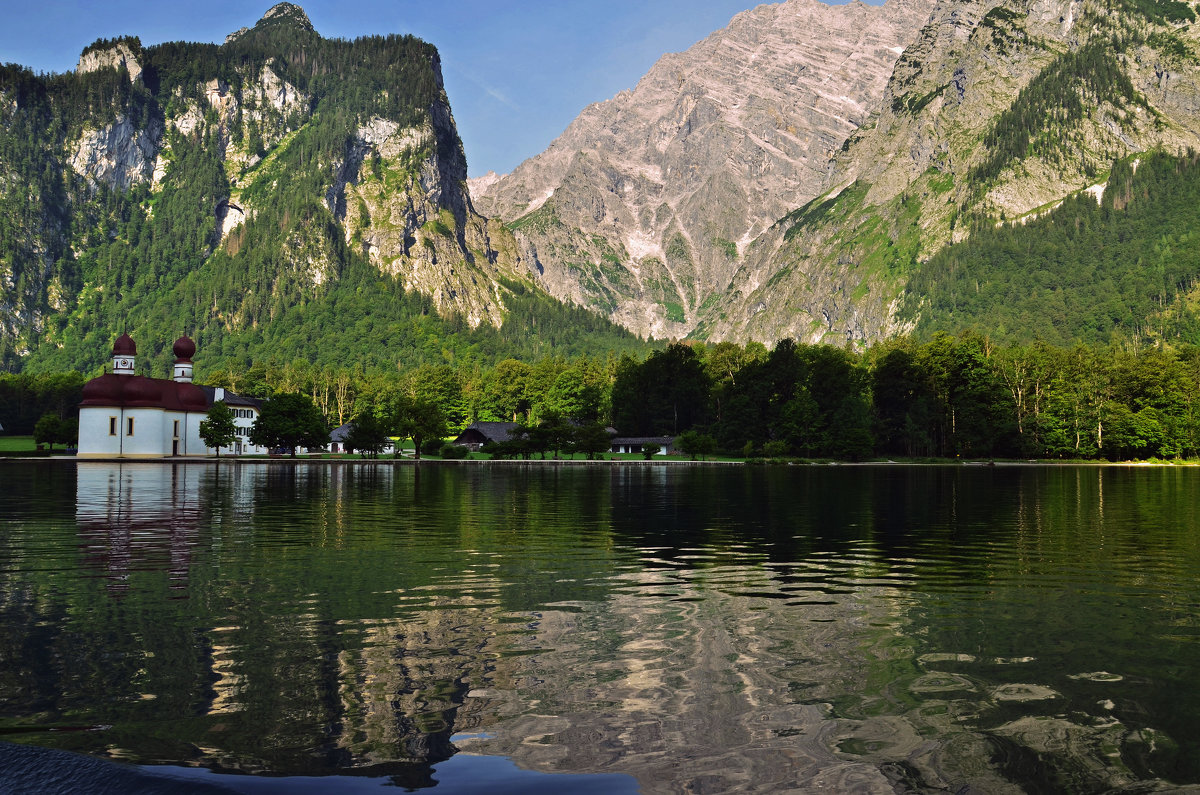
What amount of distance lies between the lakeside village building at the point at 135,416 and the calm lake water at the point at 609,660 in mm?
145633

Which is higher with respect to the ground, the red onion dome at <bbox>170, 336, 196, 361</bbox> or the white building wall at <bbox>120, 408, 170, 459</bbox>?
the red onion dome at <bbox>170, 336, 196, 361</bbox>

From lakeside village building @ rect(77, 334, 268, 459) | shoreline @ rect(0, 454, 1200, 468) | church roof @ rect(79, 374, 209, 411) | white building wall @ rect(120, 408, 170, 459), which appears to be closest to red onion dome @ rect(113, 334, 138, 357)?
lakeside village building @ rect(77, 334, 268, 459)

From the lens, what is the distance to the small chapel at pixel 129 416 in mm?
165875

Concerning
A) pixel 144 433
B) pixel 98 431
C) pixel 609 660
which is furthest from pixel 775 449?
pixel 609 660

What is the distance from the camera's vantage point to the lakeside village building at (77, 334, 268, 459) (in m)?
166

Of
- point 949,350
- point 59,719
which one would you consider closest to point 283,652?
point 59,719

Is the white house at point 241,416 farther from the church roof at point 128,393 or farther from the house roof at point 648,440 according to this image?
the house roof at point 648,440

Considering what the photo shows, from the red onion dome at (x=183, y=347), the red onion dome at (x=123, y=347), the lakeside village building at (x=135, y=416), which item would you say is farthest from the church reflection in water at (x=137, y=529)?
the red onion dome at (x=183, y=347)

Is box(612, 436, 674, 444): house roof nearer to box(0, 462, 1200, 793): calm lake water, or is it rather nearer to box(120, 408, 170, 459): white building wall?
box(120, 408, 170, 459): white building wall

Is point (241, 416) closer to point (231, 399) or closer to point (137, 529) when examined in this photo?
point (231, 399)

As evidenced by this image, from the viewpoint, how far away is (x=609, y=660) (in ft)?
53.7

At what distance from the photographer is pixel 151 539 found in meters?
35.2

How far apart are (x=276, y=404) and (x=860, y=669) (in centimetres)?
16297

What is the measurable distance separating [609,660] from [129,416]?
17530 centimetres
